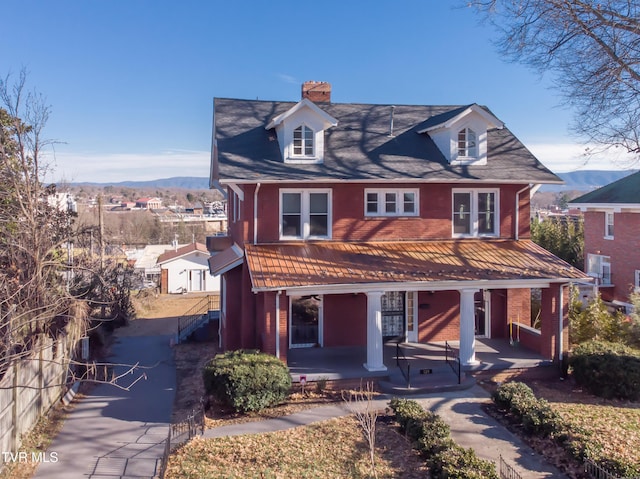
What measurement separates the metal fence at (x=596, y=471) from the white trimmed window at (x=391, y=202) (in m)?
9.66

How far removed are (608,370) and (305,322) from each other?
9231 mm

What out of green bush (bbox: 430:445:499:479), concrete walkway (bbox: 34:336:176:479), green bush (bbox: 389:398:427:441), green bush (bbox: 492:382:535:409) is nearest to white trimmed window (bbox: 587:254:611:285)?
green bush (bbox: 492:382:535:409)

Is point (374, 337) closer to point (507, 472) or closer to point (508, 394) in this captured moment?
point (508, 394)

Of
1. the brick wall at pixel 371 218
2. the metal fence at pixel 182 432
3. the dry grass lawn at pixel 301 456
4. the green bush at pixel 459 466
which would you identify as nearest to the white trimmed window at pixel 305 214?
the brick wall at pixel 371 218

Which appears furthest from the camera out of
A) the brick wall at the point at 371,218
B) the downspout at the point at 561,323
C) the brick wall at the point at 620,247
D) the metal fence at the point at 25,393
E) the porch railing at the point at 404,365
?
the brick wall at the point at 620,247

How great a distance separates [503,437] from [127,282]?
2416 centimetres

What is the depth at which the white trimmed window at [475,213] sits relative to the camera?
1761cm

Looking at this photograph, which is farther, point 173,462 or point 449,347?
point 449,347

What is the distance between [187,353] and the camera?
21375mm

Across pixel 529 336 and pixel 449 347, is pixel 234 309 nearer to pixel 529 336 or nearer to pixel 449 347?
pixel 449 347

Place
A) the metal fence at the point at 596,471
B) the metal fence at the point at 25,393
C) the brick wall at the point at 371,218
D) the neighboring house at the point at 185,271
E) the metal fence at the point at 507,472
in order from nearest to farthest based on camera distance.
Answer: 1. the metal fence at the point at 596,471
2. the metal fence at the point at 507,472
3. the metal fence at the point at 25,393
4. the brick wall at the point at 371,218
5. the neighboring house at the point at 185,271

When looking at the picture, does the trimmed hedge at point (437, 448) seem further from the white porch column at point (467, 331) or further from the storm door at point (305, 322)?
the storm door at point (305, 322)

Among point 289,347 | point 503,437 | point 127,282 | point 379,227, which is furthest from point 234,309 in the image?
point 127,282

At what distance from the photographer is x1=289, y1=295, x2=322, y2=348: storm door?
56.9 feet
